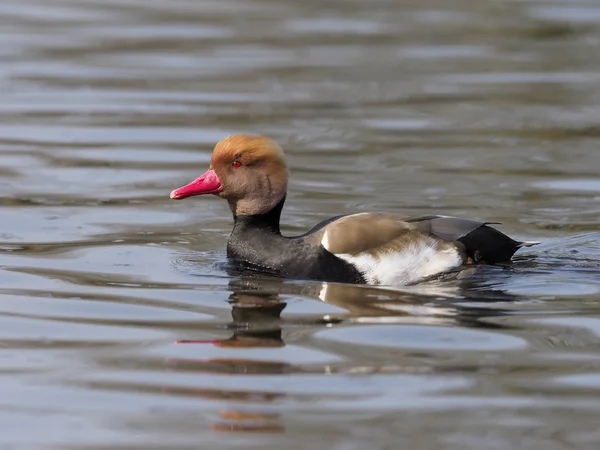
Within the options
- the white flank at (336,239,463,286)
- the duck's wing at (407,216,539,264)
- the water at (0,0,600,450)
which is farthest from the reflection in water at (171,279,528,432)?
the duck's wing at (407,216,539,264)

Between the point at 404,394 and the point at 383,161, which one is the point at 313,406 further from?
the point at 383,161

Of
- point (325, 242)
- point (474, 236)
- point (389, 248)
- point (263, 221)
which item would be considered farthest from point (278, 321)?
point (474, 236)

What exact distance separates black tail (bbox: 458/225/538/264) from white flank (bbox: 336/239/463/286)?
11cm

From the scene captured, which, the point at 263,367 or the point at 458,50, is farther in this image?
the point at 458,50

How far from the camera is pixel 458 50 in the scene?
52.4 ft

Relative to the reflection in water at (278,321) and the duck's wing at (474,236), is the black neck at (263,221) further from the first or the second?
the duck's wing at (474,236)

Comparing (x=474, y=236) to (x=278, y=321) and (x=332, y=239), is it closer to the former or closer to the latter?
(x=332, y=239)

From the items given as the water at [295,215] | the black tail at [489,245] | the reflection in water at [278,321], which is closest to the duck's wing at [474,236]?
the black tail at [489,245]

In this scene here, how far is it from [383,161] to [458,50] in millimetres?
5211

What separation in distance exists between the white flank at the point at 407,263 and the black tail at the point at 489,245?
0.38 feet

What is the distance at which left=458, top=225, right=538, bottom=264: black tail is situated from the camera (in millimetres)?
7812

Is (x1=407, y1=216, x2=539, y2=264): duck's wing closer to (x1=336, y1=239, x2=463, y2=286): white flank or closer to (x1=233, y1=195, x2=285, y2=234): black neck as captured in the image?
(x1=336, y1=239, x2=463, y2=286): white flank

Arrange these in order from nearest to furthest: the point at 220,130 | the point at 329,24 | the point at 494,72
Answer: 1. the point at 220,130
2. the point at 494,72
3. the point at 329,24

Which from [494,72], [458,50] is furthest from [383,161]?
[458,50]
